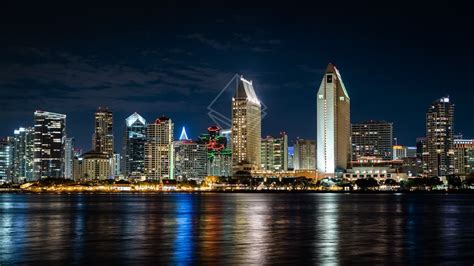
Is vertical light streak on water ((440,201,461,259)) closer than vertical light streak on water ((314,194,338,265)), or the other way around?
vertical light streak on water ((314,194,338,265))

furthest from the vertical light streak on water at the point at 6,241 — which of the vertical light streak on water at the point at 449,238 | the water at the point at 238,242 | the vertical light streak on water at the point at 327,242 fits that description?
the vertical light streak on water at the point at 449,238

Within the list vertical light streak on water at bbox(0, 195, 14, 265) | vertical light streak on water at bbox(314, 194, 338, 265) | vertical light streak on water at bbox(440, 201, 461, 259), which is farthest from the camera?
vertical light streak on water at bbox(440, 201, 461, 259)

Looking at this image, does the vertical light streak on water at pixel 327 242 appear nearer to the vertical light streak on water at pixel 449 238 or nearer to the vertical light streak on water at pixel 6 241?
the vertical light streak on water at pixel 449 238

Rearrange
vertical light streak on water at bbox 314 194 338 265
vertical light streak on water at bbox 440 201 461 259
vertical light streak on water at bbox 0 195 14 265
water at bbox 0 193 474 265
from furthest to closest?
vertical light streak on water at bbox 440 201 461 259
vertical light streak on water at bbox 0 195 14 265
water at bbox 0 193 474 265
vertical light streak on water at bbox 314 194 338 265

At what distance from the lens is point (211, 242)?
4919cm

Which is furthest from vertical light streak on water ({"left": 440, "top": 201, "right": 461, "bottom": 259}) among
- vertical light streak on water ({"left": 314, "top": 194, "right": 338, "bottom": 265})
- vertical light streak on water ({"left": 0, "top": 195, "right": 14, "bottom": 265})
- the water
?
vertical light streak on water ({"left": 0, "top": 195, "right": 14, "bottom": 265})

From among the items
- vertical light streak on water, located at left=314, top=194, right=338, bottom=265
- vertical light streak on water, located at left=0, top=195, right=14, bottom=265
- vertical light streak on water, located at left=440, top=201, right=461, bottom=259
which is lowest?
vertical light streak on water, located at left=440, top=201, right=461, bottom=259

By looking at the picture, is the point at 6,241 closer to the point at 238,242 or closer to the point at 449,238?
the point at 238,242

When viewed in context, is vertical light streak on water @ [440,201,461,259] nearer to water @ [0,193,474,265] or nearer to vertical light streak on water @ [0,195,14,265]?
water @ [0,193,474,265]

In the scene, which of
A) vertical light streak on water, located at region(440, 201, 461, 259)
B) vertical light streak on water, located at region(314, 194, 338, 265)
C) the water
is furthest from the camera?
vertical light streak on water, located at region(440, 201, 461, 259)

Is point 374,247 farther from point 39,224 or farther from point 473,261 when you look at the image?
point 39,224

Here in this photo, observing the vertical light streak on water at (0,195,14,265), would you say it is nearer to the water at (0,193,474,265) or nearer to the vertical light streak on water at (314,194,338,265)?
the water at (0,193,474,265)

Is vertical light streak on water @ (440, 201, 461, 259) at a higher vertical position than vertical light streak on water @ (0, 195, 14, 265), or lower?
lower

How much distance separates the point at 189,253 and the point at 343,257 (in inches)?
349
